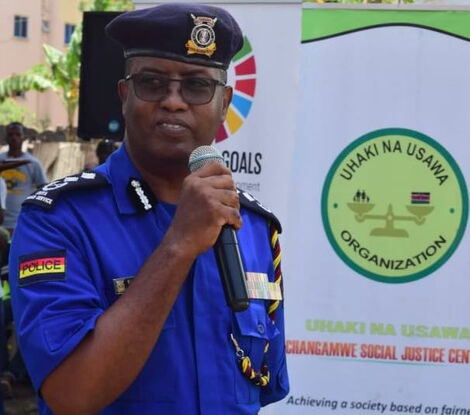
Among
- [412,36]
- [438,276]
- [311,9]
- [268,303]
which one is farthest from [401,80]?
[268,303]

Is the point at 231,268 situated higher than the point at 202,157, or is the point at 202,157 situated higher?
the point at 202,157

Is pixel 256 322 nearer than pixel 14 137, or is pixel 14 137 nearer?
→ pixel 256 322

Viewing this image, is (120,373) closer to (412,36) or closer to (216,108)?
(216,108)

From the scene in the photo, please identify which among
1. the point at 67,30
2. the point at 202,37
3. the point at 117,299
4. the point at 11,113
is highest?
the point at 67,30

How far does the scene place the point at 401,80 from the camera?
4613mm

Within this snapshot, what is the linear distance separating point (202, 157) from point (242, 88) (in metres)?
2.82

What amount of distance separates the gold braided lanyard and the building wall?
127 feet

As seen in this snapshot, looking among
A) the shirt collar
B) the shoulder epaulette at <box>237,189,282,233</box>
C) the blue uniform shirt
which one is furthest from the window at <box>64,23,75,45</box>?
the blue uniform shirt

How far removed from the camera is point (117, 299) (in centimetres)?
185

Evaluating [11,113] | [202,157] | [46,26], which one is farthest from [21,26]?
[202,157]

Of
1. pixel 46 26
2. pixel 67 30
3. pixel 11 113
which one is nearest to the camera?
pixel 11 113

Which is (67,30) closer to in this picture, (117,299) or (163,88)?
(163,88)

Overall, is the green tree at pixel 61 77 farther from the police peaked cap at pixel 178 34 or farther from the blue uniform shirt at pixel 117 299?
the blue uniform shirt at pixel 117 299

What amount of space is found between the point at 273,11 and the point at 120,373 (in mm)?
3213
